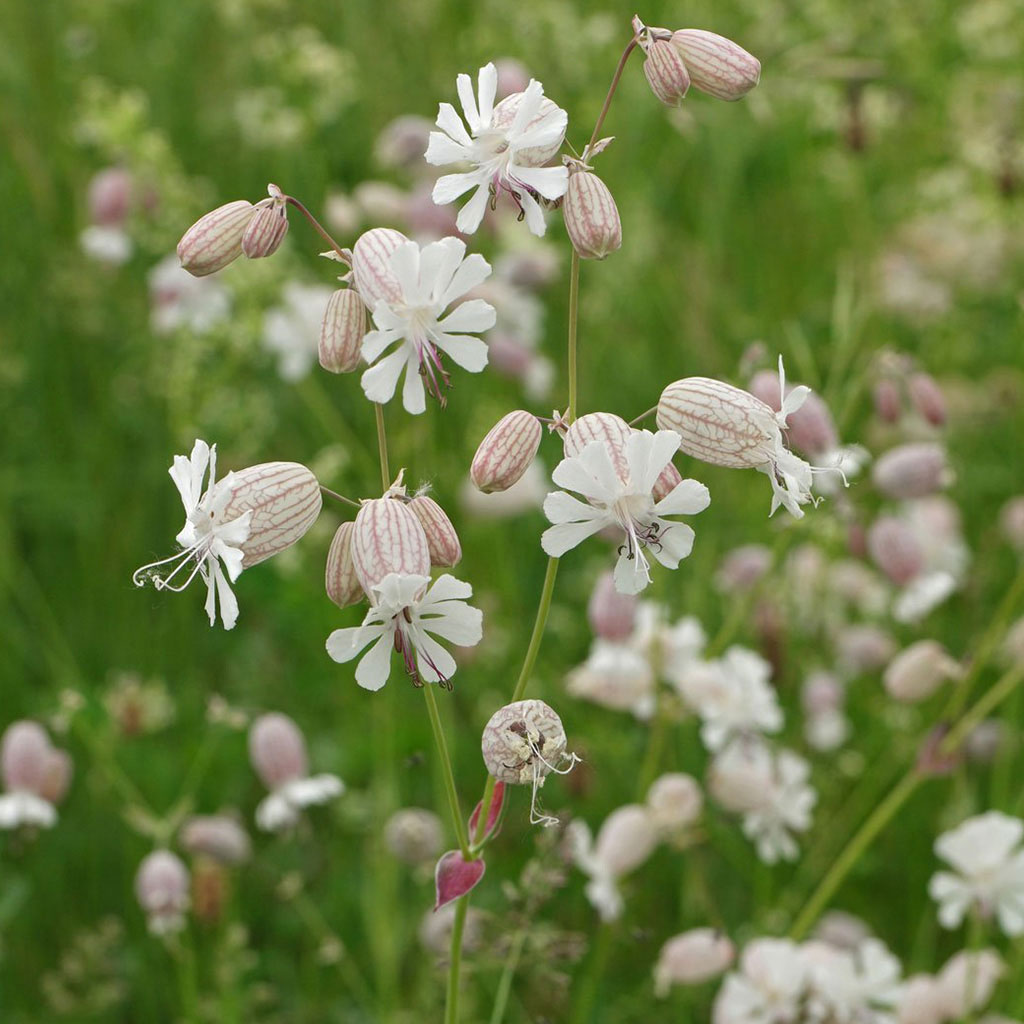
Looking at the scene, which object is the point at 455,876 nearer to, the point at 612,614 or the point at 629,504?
the point at 629,504

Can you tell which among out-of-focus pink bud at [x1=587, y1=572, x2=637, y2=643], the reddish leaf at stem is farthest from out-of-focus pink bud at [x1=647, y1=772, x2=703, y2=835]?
the reddish leaf at stem

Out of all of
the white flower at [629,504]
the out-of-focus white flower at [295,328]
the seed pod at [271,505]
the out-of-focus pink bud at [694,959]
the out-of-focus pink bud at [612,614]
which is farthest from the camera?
the out-of-focus white flower at [295,328]

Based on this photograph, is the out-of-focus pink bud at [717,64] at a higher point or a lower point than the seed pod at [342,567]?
higher

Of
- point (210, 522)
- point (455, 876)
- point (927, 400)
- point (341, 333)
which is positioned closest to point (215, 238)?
point (341, 333)

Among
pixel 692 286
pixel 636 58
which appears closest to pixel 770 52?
pixel 636 58

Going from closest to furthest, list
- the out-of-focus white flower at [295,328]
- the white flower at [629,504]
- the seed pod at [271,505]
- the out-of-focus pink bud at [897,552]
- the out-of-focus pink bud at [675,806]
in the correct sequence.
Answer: the white flower at [629,504], the seed pod at [271,505], the out-of-focus pink bud at [675,806], the out-of-focus pink bud at [897,552], the out-of-focus white flower at [295,328]

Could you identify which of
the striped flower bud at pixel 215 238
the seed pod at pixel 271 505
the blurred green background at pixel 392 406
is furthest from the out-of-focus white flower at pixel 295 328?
the seed pod at pixel 271 505

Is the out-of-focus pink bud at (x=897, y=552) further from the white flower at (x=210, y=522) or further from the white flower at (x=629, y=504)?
the white flower at (x=210, y=522)
